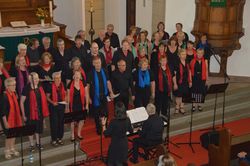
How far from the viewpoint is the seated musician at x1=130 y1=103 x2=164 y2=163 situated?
801 cm

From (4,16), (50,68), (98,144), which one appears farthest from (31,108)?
(4,16)

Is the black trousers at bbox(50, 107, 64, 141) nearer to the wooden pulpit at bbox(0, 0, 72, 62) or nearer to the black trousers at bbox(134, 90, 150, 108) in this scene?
the black trousers at bbox(134, 90, 150, 108)

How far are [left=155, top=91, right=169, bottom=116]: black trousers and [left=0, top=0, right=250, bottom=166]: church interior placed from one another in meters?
0.02

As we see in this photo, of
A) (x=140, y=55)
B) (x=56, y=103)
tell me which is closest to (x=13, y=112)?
(x=56, y=103)

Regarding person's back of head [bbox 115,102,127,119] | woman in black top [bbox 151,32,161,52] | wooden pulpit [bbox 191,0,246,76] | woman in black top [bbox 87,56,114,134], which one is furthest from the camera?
wooden pulpit [bbox 191,0,246,76]

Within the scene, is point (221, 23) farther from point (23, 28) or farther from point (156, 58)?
point (23, 28)

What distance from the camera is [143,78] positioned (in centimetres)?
947

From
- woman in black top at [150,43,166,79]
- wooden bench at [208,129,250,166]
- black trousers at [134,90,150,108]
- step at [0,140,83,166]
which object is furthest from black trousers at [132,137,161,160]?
woman in black top at [150,43,166,79]

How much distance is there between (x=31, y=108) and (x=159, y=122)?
230 centimetres

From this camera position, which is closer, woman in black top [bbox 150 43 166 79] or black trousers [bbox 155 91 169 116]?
black trousers [bbox 155 91 169 116]

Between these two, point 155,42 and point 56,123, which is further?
point 155,42

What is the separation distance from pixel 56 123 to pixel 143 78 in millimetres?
2067

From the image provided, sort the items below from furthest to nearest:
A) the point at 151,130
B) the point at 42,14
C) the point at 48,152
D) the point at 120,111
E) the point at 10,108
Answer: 1. the point at 42,14
2. the point at 48,152
3. the point at 151,130
4. the point at 10,108
5. the point at 120,111

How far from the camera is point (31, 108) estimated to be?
26.8 ft
